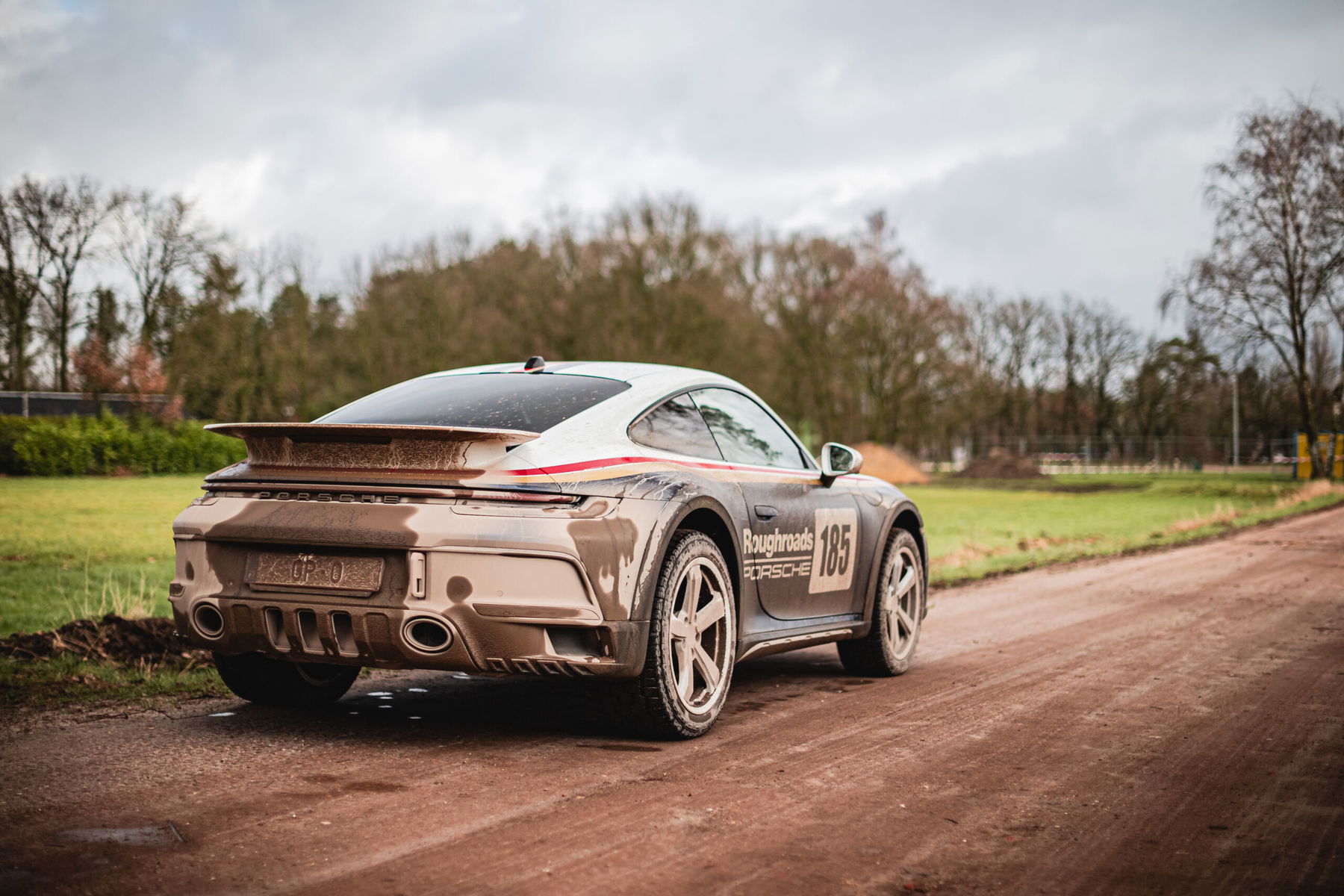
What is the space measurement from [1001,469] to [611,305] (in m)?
21.9

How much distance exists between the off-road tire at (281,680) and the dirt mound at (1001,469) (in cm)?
5141

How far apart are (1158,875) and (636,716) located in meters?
2.06

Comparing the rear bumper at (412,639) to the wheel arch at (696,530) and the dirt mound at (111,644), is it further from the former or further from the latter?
the dirt mound at (111,644)

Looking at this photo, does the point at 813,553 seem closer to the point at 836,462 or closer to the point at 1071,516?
the point at 836,462

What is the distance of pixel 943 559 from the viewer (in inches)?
621

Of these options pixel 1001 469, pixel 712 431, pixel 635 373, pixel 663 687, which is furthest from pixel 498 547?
pixel 1001 469

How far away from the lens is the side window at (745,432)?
5.75 meters

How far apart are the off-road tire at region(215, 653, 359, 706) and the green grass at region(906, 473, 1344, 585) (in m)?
8.06

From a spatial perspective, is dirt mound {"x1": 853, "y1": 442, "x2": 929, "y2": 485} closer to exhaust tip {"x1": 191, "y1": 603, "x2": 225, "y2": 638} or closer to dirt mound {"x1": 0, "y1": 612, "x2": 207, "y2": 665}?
dirt mound {"x1": 0, "y1": 612, "x2": 207, "y2": 665}

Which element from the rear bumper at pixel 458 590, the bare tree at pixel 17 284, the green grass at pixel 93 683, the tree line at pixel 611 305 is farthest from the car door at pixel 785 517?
the bare tree at pixel 17 284

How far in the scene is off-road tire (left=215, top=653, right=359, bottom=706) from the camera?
532 cm

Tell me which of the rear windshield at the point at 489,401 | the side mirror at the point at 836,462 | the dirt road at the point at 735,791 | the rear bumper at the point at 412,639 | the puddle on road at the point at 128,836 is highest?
the rear windshield at the point at 489,401

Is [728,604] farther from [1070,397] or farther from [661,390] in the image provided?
[1070,397]

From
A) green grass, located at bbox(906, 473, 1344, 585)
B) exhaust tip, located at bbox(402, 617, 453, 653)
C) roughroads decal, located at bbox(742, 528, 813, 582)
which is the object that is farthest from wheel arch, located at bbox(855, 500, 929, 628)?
green grass, located at bbox(906, 473, 1344, 585)
